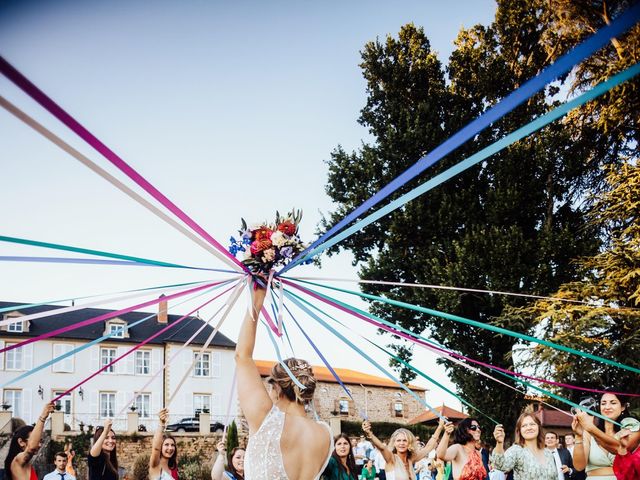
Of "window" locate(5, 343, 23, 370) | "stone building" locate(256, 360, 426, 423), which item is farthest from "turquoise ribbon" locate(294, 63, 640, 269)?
"stone building" locate(256, 360, 426, 423)

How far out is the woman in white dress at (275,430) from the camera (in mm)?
2775

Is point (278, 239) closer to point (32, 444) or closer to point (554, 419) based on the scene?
point (32, 444)

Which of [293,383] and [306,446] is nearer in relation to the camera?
[306,446]

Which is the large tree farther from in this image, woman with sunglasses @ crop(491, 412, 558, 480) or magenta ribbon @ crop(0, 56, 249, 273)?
magenta ribbon @ crop(0, 56, 249, 273)

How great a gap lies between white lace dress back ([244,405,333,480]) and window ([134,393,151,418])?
3349cm

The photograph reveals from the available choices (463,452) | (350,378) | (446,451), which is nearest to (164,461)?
(446,451)

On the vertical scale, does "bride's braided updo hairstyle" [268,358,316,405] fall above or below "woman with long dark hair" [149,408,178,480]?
above

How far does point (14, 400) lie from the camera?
33.1 meters

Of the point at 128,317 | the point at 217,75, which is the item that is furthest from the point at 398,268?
the point at 128,317

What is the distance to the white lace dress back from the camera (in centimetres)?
278

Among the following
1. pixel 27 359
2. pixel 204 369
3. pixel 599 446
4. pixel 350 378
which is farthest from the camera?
pixel 350 378

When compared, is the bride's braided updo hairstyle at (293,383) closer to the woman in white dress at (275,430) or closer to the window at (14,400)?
the woman in white dress at (275,430)

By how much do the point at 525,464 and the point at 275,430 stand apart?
336cm

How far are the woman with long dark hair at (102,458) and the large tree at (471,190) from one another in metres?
11.2
